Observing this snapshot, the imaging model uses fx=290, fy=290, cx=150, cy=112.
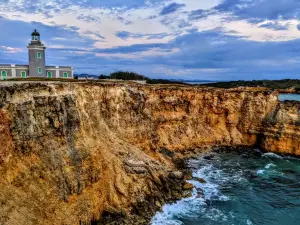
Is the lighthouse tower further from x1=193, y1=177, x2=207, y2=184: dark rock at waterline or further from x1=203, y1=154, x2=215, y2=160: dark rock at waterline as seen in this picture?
x1=193, y1=177, x2=207, y2=184: dark rock at waterline

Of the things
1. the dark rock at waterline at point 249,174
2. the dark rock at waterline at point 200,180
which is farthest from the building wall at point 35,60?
the dark rock at waterline at point 249,174

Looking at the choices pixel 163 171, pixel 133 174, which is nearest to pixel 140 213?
pixel 133 174

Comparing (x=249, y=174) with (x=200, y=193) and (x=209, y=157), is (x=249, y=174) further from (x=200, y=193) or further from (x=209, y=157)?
(x=200, y=193)

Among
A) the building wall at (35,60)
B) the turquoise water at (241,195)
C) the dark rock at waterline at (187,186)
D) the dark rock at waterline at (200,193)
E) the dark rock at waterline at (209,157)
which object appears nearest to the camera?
the turquoise water at (241,195)

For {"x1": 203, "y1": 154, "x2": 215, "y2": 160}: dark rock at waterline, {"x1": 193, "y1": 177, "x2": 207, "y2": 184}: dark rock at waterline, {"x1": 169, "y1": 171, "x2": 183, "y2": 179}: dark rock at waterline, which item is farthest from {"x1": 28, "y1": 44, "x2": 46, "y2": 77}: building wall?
{"x1": 193, "y1": 177, "x2": 207, "y2": 184}: dark rock at waterline

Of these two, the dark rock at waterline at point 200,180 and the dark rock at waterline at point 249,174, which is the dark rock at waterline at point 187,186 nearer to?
the dark rock at waterline at point 200,180

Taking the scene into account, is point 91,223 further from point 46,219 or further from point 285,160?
point 285,160
